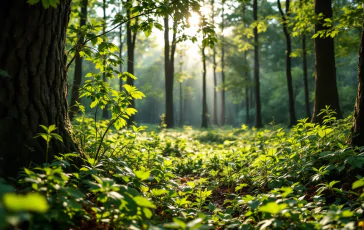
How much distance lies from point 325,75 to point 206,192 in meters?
5.77

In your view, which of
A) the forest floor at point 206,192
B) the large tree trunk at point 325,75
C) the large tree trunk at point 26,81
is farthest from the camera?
the large tree trunk at point 325,75

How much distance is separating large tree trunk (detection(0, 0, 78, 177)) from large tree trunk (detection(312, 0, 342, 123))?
21.6ft

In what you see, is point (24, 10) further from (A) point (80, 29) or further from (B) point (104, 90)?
(B) point (104, 90)

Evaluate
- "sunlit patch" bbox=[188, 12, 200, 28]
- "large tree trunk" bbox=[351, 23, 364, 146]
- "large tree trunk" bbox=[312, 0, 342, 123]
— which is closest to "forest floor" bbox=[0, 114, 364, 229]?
"large tree trunk" bbox=[351, 23, 364, 146]

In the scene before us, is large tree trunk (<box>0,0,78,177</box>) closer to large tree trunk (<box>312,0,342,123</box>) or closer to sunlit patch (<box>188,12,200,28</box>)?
sunlit patch (<box>188,12,200,28</box>)

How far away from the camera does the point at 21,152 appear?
8.80 feet

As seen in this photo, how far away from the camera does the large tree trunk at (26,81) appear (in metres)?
2.63

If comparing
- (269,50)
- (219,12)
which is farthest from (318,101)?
(269,50)

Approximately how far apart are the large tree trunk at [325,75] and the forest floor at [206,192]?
2.53 metres

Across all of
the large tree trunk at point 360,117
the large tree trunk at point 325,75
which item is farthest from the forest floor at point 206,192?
the large tree trunk at point 325,75

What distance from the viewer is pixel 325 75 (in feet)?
23.9

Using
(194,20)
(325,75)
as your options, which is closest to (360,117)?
(194,20)

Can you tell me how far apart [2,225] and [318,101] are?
7.79 meters

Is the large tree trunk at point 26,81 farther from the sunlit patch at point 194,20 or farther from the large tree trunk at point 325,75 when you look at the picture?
the large tree trunk at point 325,75
